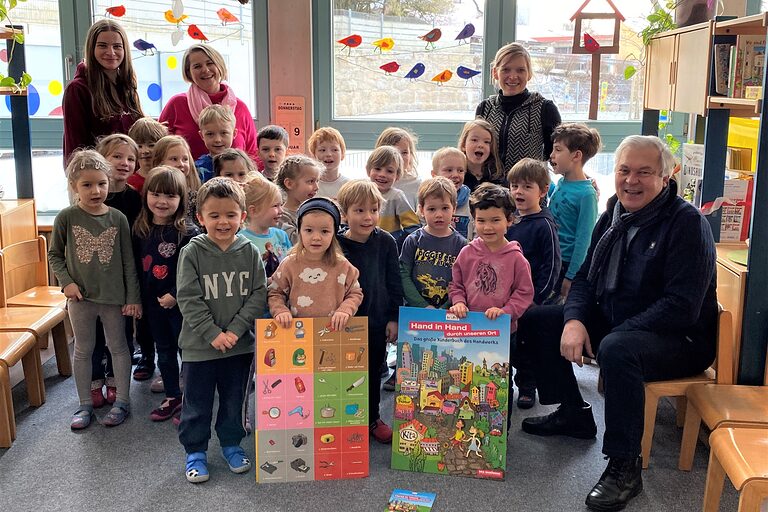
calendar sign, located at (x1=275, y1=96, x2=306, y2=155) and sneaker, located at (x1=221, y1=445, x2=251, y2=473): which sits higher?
calendar sign, located at (x1=275, y1=96, x2=306, y2=155)

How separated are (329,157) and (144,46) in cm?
193

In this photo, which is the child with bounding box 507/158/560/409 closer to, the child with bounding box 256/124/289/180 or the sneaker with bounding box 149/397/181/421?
the child with bounding box 256/124/289/180

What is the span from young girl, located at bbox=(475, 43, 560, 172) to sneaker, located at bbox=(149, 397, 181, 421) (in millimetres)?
1806

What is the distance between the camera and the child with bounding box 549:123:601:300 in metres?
3.15

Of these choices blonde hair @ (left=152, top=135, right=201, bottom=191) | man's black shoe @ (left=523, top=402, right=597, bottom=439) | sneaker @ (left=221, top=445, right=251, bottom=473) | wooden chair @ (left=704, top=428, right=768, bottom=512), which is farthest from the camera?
blonde hair @ (left=152, top=135, right=201, bottom=191)

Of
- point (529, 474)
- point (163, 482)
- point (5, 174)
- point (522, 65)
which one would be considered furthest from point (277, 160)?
point (5, 174)

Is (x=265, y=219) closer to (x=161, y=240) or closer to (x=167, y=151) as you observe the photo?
(x=161, y=240)

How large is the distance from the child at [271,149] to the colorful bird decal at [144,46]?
1.53 meters

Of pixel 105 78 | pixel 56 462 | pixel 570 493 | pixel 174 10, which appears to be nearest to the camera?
pixel 570 493

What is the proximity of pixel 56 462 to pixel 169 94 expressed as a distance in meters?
2.72

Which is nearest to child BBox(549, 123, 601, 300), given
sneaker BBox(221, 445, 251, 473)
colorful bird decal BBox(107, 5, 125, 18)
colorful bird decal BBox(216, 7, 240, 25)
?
sneaker BBox(221, 445, 251, 473)

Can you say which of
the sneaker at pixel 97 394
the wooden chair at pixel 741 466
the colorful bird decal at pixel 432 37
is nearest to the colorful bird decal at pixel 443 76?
the colorful bird decal at pixel 432 37

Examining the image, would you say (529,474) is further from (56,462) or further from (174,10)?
(174,10)

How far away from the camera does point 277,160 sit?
3494mm
